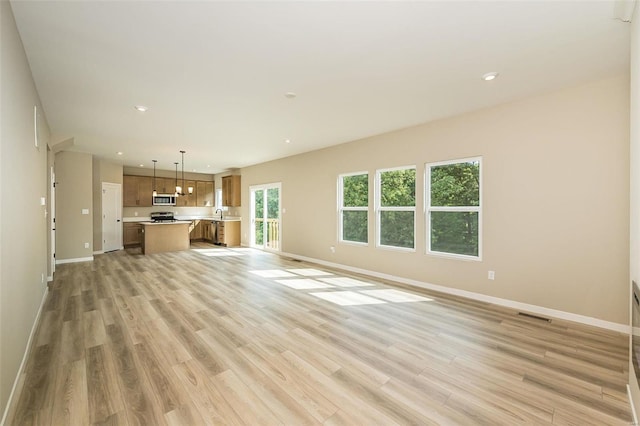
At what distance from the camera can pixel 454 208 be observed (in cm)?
426

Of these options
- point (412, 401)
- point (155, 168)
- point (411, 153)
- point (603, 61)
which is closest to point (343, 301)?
point (412, 401)

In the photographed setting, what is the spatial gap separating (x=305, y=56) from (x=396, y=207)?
3.19 meters

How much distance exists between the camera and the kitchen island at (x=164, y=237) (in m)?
7.90

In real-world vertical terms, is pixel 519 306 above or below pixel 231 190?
below

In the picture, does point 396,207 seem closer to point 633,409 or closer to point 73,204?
point 633,409

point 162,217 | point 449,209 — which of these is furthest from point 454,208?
point 162,217

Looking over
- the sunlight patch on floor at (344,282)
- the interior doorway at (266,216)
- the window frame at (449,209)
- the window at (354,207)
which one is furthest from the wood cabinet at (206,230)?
the window frame at (449,209)

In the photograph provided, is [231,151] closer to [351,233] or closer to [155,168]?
[351,233]

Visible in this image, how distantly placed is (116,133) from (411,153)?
5.38 m

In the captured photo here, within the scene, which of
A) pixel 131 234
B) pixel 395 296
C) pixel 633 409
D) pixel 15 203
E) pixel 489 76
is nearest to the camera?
pixel 633 409

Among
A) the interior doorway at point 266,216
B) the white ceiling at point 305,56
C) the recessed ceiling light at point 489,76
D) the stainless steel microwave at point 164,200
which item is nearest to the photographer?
the white ceiling at point 305,56

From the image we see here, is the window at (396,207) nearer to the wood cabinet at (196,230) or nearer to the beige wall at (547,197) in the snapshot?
the beige wall at (547,197)

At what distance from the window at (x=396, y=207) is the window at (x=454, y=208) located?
0.32m

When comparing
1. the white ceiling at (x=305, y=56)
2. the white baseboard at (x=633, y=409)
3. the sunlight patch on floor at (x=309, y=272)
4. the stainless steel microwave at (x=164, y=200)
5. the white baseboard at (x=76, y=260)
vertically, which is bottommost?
the white baseboard at (x=633, y=409)
